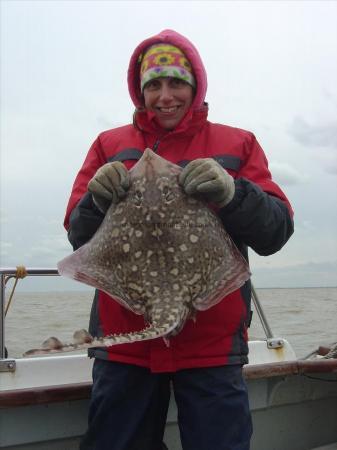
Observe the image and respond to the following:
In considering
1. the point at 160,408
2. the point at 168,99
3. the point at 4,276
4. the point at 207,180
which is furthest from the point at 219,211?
the point at 4,276

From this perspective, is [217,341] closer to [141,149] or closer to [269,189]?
[269,189]

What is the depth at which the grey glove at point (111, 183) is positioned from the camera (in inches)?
95.0

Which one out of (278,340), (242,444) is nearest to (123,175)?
(242,444)

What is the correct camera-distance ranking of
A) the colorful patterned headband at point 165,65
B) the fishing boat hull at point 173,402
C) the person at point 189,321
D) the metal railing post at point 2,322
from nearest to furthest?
the person at point 189,321 < the colorful patterned headband at point 165,65 < the fishing boat hull at point 173,402 < the metal railing post at point 2,322

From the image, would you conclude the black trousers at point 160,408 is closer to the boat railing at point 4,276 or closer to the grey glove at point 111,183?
the grey glove at point 111,183

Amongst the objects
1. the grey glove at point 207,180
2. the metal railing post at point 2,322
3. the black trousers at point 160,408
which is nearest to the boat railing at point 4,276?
the metal railing post at point 2,322

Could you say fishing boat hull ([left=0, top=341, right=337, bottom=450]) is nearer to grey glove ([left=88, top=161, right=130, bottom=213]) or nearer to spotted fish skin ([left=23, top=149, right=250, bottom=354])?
spotted fish skin ([left=23, top=149, right=250, bottom=354])

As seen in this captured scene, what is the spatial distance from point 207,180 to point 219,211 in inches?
12.4

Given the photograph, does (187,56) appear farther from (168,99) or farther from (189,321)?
(189,321)

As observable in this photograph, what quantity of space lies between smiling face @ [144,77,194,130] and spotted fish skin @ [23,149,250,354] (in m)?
0.47

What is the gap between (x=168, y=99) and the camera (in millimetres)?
2828

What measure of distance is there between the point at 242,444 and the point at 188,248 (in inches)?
39.5

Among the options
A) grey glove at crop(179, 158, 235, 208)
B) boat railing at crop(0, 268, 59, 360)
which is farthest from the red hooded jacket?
boat railing at crop(0, 268, 59, 360)

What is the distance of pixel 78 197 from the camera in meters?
2.89
